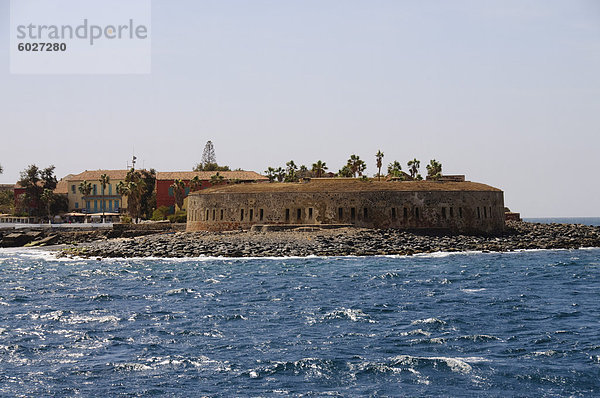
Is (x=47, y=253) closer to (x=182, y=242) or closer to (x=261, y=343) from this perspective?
(x=182, y=242)

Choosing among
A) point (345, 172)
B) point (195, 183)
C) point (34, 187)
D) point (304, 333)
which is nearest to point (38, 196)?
point (34, 187)

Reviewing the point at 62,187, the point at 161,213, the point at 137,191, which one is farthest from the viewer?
the point at 62,187

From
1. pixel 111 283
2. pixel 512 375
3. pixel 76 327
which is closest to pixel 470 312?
pixel 512 375

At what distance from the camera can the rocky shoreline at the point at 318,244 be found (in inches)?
1817

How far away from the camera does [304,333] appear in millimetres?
19578

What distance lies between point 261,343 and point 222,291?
10.2 metres

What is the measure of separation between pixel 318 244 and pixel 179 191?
3801 centimetres

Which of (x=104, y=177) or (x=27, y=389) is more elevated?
(x=104, y=177)

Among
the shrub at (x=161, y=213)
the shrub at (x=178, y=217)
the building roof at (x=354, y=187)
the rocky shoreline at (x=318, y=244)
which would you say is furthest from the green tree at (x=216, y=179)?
the rocky shoreline at (x=318, y=244)

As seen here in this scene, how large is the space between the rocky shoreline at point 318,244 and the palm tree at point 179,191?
25657mm

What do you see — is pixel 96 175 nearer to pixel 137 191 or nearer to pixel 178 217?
pixel 137 191

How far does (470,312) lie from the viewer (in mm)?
22672

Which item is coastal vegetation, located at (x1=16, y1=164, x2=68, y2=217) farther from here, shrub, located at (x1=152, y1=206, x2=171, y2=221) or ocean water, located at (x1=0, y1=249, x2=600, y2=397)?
ocean water, located at (x1=0, y1=249, x2=600, y2=397)

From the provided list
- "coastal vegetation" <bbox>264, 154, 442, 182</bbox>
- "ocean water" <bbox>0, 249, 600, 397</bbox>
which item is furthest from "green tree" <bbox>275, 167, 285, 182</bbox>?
"ocean water" <bbox>0, 249, 600, 397</bbox>
